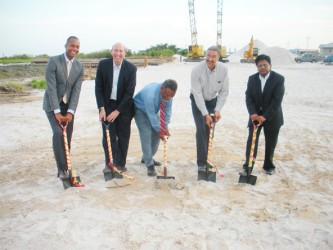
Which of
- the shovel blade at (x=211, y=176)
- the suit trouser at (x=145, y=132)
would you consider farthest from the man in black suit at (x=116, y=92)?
the shovel blade at (x=211, y=176)

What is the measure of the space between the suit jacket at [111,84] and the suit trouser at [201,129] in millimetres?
949

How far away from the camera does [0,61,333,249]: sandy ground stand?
10.1 feet

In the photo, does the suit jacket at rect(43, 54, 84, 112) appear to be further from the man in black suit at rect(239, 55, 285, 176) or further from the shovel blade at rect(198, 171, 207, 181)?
the man in black suit at rect(239, 55, 285, 176)

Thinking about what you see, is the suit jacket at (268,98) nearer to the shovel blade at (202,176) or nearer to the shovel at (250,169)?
the shovel at (250,169)

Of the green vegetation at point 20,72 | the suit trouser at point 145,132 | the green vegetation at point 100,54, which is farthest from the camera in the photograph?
the green vegetation at point 100,54

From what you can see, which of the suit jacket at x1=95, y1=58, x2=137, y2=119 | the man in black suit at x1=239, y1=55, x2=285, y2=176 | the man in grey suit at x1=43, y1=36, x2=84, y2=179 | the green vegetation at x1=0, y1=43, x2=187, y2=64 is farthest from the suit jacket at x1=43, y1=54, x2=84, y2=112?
the green vegetation at x1=0, y1=43, x2=187, y2=64

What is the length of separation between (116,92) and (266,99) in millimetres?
2136

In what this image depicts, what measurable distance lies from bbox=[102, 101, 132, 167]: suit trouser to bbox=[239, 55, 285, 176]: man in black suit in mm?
1734

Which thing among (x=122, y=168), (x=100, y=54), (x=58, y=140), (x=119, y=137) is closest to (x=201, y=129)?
(x=119, y=137)

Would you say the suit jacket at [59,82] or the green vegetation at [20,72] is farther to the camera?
the green vegetation at [20,72]

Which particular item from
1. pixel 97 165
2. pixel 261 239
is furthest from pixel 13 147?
pixel 261 239

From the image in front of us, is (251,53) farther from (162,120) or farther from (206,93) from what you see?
(162,120)

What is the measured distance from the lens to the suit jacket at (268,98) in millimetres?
4430

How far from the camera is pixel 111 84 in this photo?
4.40 meters
